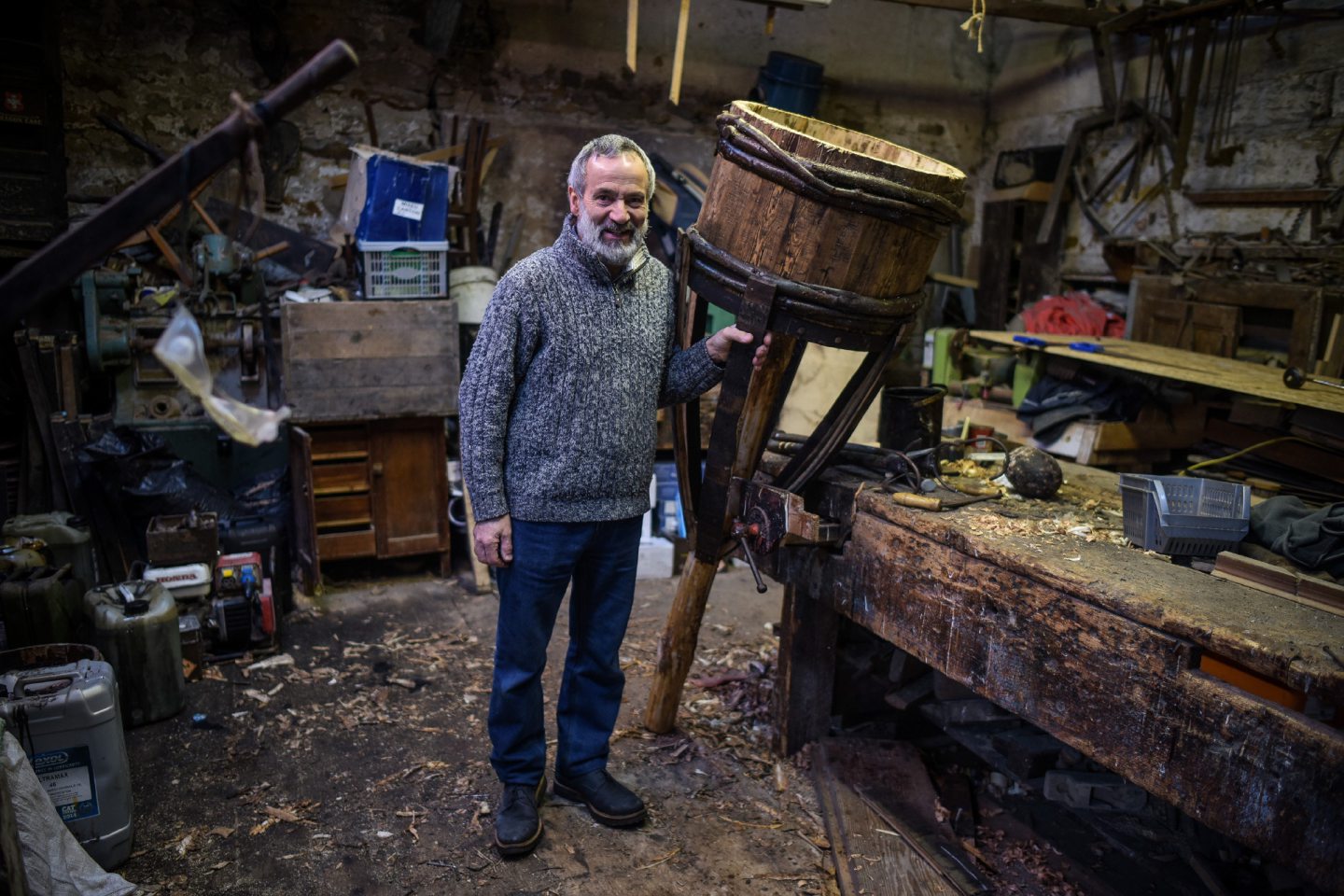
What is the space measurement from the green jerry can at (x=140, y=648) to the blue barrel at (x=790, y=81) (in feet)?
17.0

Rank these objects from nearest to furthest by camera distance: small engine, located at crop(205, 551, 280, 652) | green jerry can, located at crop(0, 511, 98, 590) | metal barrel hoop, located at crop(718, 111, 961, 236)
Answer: metal barrel hoop, located at crop(718, 111, 961, 236) < green jerry can, located at crop(0, 511, 98, 590) < small engine, located at crop(205, 551, 280, 652)

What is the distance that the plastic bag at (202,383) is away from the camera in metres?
1.21

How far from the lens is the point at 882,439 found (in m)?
3.27

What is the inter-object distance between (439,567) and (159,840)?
8.54 ft

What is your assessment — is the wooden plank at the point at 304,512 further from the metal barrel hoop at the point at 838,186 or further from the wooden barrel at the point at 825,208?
the metal barrel hoop at the point at 838,186

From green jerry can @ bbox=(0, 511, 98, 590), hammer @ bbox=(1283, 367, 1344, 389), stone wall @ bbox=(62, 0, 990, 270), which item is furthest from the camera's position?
stone wall @ bbox=(62, 0, 990, 270)

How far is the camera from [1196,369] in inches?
164

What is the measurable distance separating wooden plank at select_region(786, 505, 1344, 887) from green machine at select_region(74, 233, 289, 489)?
3.65m

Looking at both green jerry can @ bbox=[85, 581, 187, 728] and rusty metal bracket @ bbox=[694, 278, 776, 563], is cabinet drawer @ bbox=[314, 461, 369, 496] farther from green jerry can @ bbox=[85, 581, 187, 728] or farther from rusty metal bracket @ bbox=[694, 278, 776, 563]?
rusty metal bracket @ bbox=[694, 278, 776, 563]

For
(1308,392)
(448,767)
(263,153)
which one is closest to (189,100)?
(263,153)

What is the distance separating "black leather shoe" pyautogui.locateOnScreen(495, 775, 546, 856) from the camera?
2.77m

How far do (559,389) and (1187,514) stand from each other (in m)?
1.73

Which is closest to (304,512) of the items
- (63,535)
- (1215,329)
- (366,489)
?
(366,489)

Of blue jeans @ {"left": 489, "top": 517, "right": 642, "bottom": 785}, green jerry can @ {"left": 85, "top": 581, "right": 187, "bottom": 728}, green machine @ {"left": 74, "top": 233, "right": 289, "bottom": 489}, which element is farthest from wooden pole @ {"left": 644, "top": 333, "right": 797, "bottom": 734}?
green machine @ {"left": 74, "top": 233, "right": 289, "bottom": 489}
